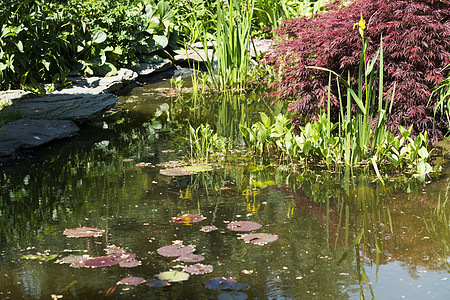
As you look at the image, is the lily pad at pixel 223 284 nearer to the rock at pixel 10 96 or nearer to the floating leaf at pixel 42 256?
the floating leaf at pixel 42 256

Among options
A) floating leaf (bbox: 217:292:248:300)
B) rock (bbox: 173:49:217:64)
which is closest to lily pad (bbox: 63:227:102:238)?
floating leaf (bbox: 217:292:248:300)

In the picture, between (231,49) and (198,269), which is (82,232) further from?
(231,49)

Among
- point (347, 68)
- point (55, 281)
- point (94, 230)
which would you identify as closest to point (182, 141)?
point (347, 68)

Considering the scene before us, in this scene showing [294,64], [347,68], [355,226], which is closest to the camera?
[355,226]

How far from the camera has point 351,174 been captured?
402cm

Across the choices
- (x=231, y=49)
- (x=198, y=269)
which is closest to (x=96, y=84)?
(x=231, y=49)

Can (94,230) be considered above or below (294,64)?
below

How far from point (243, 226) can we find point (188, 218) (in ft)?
1.20

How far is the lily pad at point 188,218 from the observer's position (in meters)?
3.20

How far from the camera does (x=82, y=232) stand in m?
3.06

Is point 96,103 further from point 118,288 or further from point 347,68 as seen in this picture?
point 118,288

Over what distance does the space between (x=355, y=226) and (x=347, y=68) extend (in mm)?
1984

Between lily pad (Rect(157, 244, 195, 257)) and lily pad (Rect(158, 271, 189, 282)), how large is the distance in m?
0.20

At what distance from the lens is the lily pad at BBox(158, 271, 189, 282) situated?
2.48 metres
